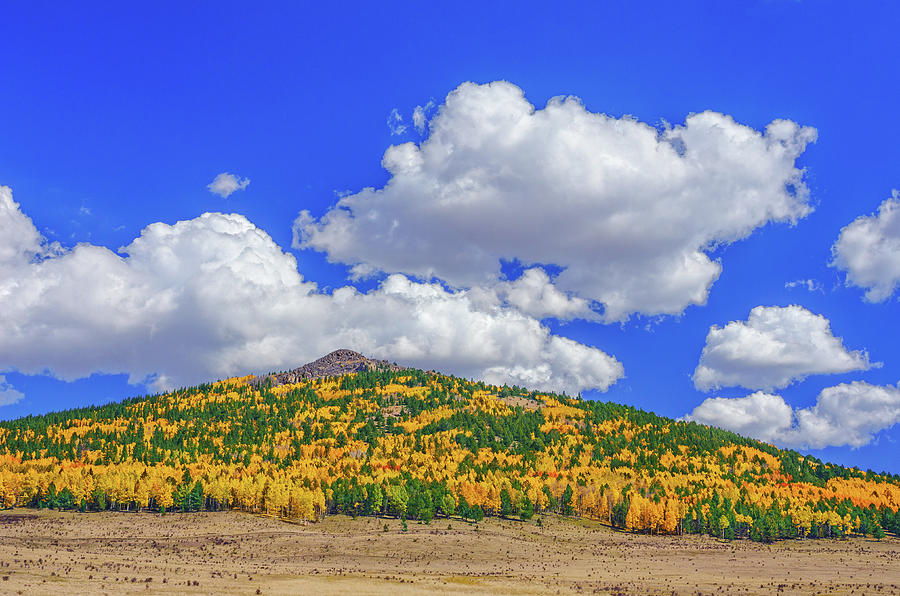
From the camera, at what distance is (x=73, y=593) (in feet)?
196

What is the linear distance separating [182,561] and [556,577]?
51577mm

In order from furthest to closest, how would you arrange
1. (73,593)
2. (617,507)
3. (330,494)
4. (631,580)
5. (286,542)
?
(617,507) → (330,494) → (286,542) → (631,580) → (73,593)

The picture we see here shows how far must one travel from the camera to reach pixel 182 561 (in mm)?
86438

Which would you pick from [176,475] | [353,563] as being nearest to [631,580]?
[353,563]

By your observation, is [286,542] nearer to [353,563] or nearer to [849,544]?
[353,563]

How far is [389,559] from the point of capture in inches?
3927

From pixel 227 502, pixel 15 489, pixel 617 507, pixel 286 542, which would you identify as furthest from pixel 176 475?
pixel 617 507

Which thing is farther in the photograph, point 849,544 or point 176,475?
point 176,475

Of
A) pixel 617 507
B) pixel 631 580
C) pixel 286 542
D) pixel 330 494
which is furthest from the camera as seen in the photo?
pixel 617 507

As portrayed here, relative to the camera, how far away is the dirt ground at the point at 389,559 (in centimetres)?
7231

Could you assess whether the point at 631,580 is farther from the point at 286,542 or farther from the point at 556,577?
the point at 286,542

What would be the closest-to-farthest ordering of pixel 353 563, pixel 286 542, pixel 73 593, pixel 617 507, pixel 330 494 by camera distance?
pixel 73 593
pixel 353 563
pixel 286 542
pixel 330 494
pixel 617 507

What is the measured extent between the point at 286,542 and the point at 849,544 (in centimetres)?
14288

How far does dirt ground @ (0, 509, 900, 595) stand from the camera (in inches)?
2847
